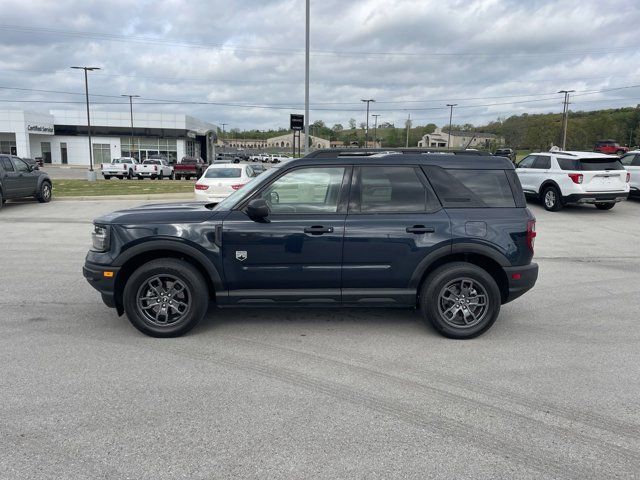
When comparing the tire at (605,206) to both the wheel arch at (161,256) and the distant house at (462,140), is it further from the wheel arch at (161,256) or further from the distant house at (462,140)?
the wheel arch at (161,256)

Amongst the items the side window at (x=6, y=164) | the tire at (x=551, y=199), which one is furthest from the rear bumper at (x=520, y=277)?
the side window at (x=6, y=164)

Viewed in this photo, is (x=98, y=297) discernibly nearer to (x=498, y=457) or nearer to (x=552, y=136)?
(x=498, y=457)

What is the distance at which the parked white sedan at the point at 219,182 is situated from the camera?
14031 mm

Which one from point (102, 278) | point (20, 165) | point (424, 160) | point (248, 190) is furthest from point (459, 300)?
point (20, 165)

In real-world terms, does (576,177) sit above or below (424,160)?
below

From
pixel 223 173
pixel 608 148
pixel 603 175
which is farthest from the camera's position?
pixel 608 148

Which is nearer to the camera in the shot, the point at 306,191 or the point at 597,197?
the point at 306,191

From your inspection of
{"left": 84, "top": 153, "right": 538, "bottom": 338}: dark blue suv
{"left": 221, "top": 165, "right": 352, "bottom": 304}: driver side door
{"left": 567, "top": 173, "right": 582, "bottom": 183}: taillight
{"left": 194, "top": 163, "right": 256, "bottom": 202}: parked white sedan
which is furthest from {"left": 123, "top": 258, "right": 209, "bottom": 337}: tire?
{"left": 567, "top": 173, "right": 582, "bottom": 183}: taillight

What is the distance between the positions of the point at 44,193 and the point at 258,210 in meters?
15.3

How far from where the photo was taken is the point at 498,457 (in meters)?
2.92

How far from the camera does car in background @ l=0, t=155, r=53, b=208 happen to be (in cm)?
1487

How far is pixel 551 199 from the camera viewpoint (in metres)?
15.2

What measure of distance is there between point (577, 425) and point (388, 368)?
1.46m

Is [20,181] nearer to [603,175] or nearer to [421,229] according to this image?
[421,229]
